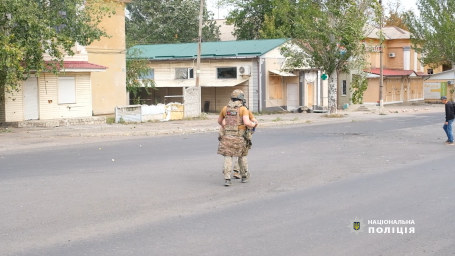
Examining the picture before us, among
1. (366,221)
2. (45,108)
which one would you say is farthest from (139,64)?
(366,221)

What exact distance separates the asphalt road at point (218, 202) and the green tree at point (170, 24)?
4052cm

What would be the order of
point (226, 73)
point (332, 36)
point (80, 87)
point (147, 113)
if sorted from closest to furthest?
point (80, 87), point (147, 113), point (332, 36), point (226, 73)

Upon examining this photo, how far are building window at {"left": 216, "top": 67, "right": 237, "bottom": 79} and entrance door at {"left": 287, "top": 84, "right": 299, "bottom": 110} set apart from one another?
4323 millimetres

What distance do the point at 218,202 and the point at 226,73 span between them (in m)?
30.7

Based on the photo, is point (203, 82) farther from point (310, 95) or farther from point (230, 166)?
point (230, 166)

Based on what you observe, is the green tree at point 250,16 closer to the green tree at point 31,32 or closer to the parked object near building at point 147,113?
the parked object near building at point 147,113

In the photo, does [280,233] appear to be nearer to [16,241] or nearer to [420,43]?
[16,241]

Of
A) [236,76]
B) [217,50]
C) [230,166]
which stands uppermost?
[217,50]

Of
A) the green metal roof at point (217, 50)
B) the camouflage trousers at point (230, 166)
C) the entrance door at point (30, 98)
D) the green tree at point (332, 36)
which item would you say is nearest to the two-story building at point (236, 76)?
the green metal roof at point (217, 50)

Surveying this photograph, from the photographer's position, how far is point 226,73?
39625 mm

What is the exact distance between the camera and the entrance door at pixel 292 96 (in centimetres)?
4112

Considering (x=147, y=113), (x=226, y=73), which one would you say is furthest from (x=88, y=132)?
(x=226, y=73)

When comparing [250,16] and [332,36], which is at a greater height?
[250,16]

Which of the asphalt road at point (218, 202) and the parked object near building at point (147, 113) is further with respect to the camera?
the parked object near building at point (147, 113)
